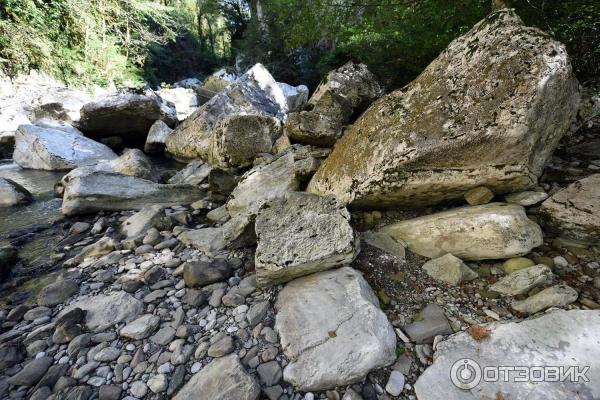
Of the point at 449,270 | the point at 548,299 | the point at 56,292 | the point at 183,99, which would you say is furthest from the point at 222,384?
the point at 183,99

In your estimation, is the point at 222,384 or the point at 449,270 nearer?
the point at 222,384

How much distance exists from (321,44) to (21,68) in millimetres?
10965

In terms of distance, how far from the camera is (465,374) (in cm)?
141

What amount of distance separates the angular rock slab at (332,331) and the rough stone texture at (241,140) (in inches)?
134

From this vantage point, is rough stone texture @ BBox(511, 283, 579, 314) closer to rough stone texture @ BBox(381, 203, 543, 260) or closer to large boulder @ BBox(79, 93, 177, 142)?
rough stone texture @ BBox(381, 203, 543, 260)

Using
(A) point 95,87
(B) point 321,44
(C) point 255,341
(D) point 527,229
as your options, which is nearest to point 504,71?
(D) point 527,229

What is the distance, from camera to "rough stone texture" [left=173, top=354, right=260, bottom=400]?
4.68ft

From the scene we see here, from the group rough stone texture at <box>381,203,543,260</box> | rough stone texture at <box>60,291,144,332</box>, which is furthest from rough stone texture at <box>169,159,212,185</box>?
rough stone texture at <box>381,203,543,260</box>

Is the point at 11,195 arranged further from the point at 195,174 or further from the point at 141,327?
the point at 141,327

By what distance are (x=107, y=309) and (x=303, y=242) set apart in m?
1.47

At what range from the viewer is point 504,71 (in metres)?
2.14

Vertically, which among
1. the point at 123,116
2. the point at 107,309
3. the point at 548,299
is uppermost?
the point at 123,116

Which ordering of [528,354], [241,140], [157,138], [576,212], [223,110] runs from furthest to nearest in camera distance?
1. [157,138]
2. [223,110]
3. [241,140]
4. [576,212]
5. [528,354]

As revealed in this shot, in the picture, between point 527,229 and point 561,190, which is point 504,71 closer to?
point 561,190
